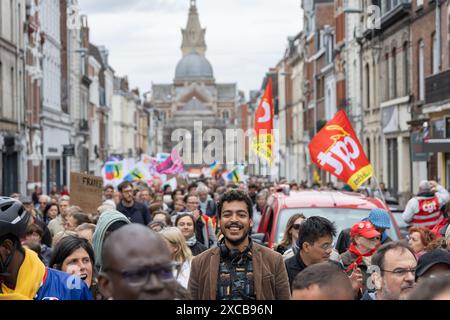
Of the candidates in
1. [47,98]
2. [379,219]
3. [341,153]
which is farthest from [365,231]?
[47,98]

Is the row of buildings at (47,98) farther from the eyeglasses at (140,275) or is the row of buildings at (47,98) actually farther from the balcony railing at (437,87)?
the eyeglasses at (140,275)

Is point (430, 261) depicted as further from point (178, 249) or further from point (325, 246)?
point (178, 249)

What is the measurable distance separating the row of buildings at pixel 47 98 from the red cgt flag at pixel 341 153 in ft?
66.9

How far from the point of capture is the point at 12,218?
5312mm

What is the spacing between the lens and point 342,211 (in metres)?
12.1

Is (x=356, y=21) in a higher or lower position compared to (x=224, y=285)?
higher

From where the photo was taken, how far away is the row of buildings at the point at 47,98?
3850 cm

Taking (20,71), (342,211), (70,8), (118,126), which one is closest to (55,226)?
(342,211)

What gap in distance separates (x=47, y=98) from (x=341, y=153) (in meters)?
36.2

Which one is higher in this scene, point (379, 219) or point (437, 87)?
point (437, 87)

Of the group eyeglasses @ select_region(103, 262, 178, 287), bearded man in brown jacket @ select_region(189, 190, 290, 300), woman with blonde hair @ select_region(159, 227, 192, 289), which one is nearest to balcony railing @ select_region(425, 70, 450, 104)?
woman with blonde hair @ select_region(159, 227, 192, 289)

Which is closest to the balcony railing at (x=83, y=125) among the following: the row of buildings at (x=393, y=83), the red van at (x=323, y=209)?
the row of buildings at (x=393, y=83)
